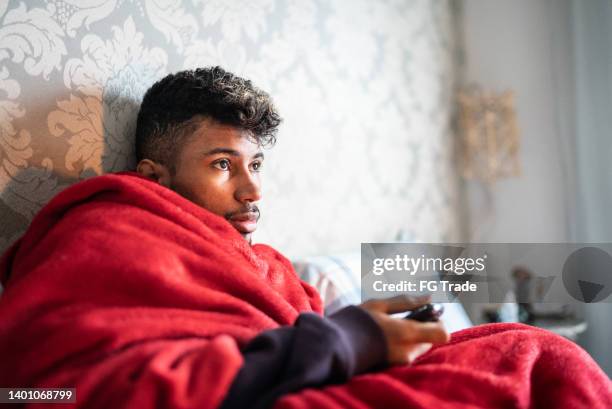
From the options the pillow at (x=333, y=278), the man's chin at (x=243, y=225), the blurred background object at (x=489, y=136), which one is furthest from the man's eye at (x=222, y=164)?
the blurred background object at (x=489, y=136)

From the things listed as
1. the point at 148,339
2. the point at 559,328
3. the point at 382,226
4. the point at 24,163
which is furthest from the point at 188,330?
the point at 559,328

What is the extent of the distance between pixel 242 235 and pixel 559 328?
4.88 ft

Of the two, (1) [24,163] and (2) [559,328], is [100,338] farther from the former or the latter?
(2) [559,328]

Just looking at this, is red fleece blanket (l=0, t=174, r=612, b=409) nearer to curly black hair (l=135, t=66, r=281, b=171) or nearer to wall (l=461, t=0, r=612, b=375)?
curly black hair (l=135, t=66, r=281, b=171)

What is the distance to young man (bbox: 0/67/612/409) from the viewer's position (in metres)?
0.60

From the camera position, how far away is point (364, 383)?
655 mm

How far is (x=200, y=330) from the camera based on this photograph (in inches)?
26.9

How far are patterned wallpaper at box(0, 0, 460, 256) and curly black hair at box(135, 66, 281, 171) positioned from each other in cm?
11

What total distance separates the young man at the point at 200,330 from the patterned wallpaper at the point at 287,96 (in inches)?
7.1

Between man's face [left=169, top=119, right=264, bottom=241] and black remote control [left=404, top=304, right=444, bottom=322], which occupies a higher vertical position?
man's face [left=169, top=119, right=264, bottom=241]

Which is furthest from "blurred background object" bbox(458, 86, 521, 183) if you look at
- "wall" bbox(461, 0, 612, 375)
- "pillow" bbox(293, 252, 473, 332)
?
"pillow" bbox(293, 252, 473, 332)

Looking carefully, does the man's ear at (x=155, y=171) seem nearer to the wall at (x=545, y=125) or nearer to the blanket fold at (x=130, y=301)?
→ the blanket fold at (x=130, y=301)

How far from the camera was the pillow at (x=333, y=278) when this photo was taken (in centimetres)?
131

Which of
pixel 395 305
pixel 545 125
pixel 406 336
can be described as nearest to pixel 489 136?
pixel 545 125
